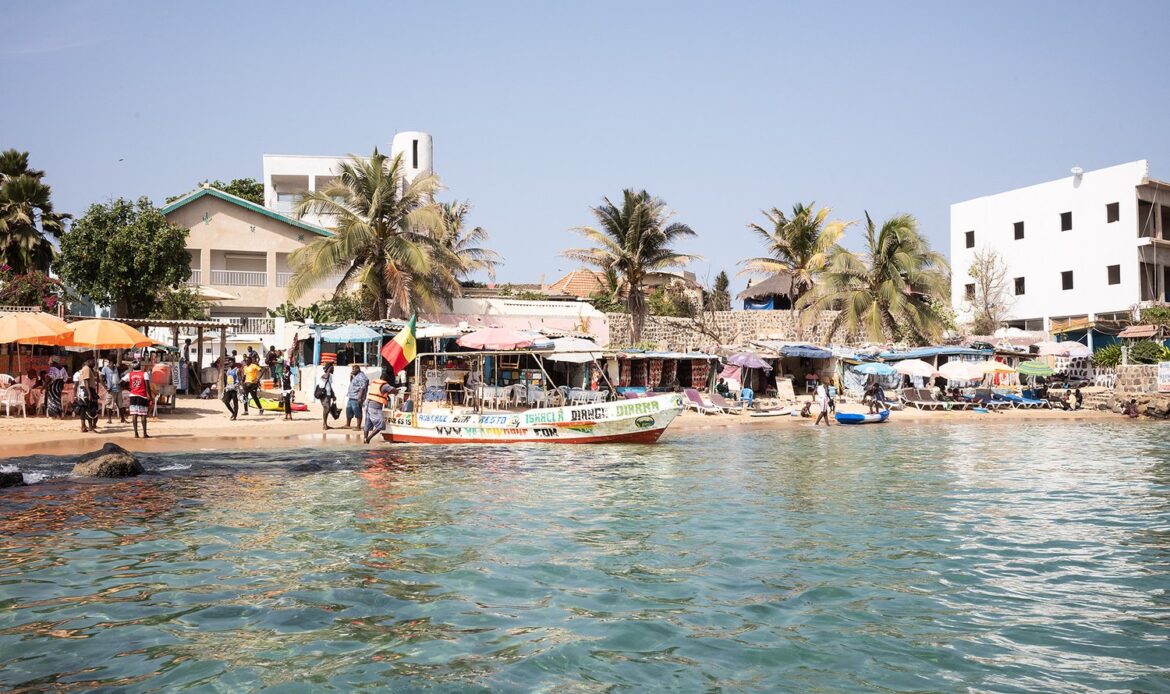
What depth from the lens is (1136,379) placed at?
35.5 meters

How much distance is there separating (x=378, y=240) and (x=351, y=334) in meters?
6.44

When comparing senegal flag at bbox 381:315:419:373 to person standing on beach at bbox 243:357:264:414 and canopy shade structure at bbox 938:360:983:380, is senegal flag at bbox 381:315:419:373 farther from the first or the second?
canopy shade structure at bbox 938:360:983:380

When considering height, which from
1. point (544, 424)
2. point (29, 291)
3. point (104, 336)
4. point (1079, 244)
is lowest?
point (544, 424)

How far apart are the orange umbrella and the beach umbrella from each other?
86.7ft

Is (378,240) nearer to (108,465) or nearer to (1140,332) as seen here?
(108,465)

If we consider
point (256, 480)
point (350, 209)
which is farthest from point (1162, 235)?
point (256, 480)

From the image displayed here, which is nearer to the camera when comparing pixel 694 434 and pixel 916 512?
pixel 916 512

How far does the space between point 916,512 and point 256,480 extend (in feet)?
33.4

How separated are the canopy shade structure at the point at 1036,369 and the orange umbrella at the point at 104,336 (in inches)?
1261

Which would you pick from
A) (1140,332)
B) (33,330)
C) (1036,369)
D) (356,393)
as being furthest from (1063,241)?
(33,330)

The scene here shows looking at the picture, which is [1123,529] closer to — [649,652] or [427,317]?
[649,652]

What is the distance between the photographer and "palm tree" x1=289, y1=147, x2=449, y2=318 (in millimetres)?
32938

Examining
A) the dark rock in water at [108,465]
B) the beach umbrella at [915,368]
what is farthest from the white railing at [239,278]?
the beach umbrella at [915,368]

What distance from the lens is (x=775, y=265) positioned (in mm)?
44750
